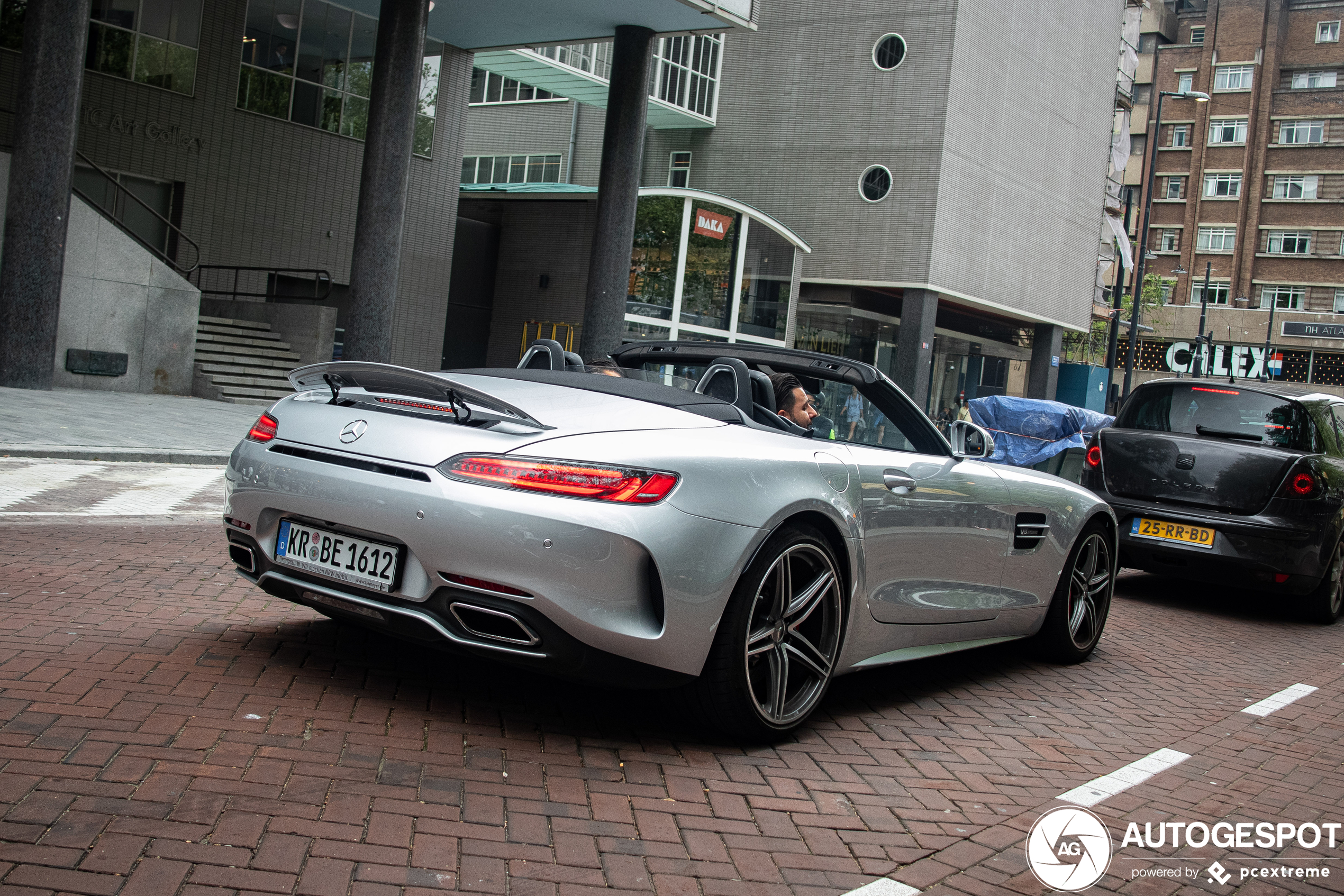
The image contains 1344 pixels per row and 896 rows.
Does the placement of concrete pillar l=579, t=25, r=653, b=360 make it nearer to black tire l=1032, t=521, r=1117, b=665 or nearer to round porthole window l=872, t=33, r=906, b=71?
black tire l=1032, t=521, r=1117, b=665

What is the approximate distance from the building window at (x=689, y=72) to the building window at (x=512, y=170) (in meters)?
4.78

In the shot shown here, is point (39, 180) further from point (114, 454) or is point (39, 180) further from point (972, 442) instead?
point (972, 442)

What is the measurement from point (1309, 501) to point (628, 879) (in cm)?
710

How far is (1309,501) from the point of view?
325 inches

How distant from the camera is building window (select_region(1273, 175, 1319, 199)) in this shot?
71.1 m

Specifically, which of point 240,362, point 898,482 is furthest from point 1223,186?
point 898,482

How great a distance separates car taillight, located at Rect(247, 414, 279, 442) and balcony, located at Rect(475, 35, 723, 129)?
1161 inches

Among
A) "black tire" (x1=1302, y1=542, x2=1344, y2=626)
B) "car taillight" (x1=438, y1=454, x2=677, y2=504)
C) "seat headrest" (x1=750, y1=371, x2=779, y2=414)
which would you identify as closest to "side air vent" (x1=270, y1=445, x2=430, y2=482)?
"car taillight" (x1=438, y1=454, x2=677, y2=504)

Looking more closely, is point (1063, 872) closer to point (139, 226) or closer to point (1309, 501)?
point (1309, 501)

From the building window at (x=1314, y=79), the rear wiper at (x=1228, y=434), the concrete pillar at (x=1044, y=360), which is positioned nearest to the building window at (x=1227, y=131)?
the building window at (x=1314, y=79)

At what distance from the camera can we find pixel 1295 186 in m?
71.6

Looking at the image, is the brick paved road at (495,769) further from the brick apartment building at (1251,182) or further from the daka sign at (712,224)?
the brick apartment building at (1251,182)

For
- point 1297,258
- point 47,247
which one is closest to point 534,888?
point 47,247

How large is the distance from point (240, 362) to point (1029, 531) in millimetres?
17523
